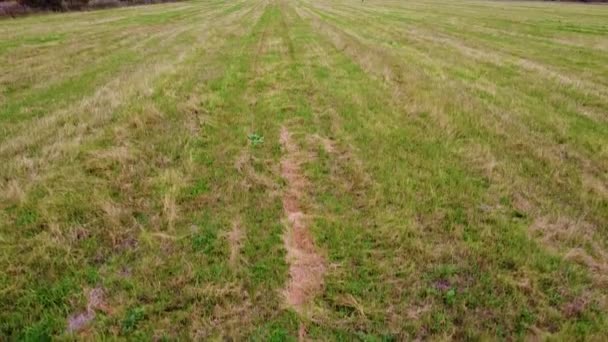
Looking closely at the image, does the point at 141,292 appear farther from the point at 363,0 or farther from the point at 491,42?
the point at 363,0

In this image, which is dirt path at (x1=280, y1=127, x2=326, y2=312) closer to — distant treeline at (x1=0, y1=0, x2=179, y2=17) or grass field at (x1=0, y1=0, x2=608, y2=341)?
grass field at (x1=0, y1=0, x2=608, y2=341)

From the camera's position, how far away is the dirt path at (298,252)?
3488mm

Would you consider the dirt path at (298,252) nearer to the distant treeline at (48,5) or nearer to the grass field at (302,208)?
the grass field at (302,208)

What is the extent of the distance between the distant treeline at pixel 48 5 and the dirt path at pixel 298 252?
29.8 meters

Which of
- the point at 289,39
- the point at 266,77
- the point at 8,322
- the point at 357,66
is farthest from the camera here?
the point at 289,39

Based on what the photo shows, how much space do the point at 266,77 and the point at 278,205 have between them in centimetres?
637

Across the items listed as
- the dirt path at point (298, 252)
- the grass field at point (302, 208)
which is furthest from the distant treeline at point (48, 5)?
the dirt path at point (298, 252)

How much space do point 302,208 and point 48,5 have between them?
3524 cm

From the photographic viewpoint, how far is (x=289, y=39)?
55.1 feet

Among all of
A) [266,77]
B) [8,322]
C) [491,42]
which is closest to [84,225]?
[8,322]

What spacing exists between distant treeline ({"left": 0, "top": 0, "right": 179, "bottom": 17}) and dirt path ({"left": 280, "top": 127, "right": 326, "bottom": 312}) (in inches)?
Result: 1173

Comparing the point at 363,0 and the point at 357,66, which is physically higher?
the point at 363,0

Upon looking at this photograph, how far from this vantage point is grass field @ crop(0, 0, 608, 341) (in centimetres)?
327

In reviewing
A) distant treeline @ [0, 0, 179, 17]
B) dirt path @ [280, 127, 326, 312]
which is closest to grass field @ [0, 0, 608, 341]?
dirt path @ [280, 127, 326, 312]
